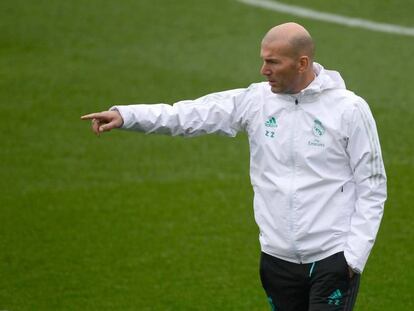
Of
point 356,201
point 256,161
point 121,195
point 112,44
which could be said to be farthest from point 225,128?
point 112,44

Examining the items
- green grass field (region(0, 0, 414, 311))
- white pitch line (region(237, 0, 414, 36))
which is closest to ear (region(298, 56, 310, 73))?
green grass field (region(0, 0, 414, 311))

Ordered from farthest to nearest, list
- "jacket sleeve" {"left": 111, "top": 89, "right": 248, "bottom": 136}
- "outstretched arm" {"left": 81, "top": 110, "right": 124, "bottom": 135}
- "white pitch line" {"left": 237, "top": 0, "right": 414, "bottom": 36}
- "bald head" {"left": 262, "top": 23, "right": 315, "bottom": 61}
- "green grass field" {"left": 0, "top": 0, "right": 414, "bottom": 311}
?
Answer: "white pitch line" {"left": 237, "top": 0, "right": 414, "bottom": 36}
"green grass field" {"left": 0, "top": 0, "right": 414, "bottom": 311}
"jacket sleeve" {"left": 111, "top": 89, "right": 248, "bottom": 136}
"outstretched arm" {"left": 81, "top": 110, "right": 124, "bottom": 135}
"bald head" {"left": 262, "top": 23, "right": 315, "bottom": 61}

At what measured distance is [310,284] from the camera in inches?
230

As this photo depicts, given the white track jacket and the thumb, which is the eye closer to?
the white track jacket

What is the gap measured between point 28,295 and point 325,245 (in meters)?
3.44

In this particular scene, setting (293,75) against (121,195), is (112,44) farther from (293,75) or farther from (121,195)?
(293,75)

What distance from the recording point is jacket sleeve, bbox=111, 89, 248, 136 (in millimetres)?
5871

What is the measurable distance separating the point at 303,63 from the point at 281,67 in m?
0.12

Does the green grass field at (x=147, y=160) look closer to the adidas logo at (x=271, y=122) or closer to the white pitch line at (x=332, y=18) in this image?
the white pitch line at (x=332, y=18)

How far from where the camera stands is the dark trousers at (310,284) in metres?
5.75

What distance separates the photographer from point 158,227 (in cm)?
985

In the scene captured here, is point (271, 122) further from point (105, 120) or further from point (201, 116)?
point (105, 120)

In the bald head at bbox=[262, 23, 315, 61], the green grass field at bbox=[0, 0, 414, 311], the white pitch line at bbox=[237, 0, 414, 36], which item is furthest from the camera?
the white pitch line at bbox=[237, 0, 414, 36]

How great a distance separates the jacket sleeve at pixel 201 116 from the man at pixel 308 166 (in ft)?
0.04
